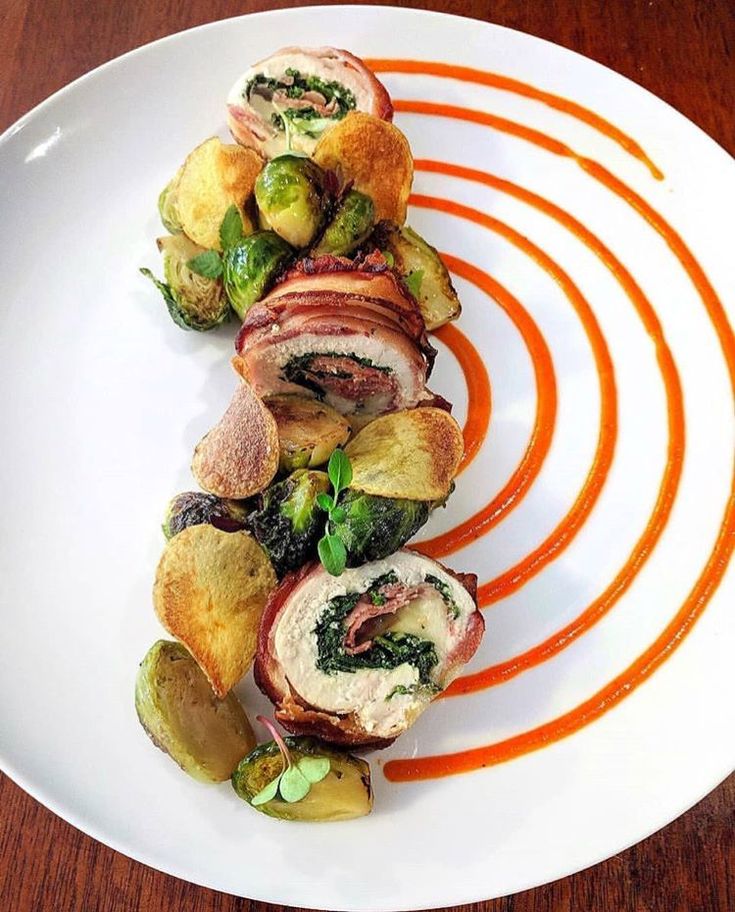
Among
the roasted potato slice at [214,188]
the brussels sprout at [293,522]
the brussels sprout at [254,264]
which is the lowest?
the brussels sprout at [293,522]

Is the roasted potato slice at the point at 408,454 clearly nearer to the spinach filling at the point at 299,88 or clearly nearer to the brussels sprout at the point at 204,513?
the brussels sprout at the point at 204,513

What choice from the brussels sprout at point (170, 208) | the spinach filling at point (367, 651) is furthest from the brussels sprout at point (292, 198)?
the spinach filling at point (367, 651)

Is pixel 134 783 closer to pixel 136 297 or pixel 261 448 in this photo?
pixel 261 448

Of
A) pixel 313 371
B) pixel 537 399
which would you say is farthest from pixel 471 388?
pixel 313 371

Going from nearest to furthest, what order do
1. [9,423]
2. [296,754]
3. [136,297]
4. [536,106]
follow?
[296,754] → [9,423] → [136,297] → [536,106]

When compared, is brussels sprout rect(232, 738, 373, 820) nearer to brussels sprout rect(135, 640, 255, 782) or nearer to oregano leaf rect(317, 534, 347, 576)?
brussels sprout rect(135, 640, 255, 782)

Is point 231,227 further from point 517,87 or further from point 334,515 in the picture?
point 517,87

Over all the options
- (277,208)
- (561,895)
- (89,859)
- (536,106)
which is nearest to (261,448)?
(277,208)
